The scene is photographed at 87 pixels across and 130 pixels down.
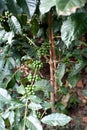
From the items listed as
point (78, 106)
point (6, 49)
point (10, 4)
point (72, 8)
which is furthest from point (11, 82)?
point (78, 106)

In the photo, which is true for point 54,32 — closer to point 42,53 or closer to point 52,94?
point 42,53

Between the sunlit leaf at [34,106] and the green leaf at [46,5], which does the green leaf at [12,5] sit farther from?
the sunlit leaf at [34,106]

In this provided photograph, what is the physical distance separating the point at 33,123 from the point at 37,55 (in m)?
0.37

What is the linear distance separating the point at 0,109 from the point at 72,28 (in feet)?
1.37

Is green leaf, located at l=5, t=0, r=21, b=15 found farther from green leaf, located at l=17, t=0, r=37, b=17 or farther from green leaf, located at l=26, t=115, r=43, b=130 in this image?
green leaf, located at l=26, t=115, r=43, b=130

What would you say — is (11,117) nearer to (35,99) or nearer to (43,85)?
(35,99)

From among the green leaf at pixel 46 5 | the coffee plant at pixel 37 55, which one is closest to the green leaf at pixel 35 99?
the coffee plant at pixel 37 55

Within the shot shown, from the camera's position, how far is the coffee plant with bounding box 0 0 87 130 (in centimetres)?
72

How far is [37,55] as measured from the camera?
1.14 metres

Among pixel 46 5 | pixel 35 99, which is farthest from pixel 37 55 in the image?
pixel 46 5

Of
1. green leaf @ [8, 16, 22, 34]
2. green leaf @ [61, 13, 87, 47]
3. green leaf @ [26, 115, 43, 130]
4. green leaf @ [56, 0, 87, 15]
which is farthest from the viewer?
green leaf @ [8, 16, 22, 34]

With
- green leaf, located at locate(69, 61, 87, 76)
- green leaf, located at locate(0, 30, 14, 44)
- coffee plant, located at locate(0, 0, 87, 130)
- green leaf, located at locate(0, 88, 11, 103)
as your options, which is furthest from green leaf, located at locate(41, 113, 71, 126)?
green leaf, located at locate(0, 30, 14, 44)

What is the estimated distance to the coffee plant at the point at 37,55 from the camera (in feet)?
2.36

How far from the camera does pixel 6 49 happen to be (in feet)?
3.85
